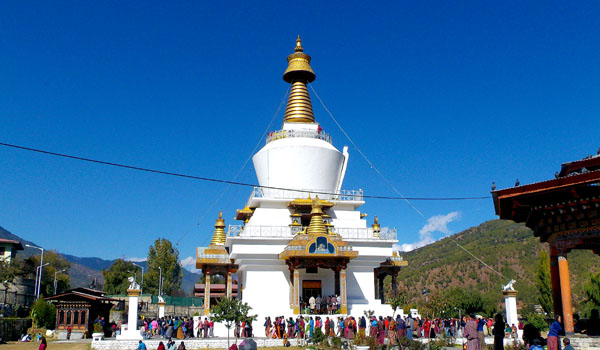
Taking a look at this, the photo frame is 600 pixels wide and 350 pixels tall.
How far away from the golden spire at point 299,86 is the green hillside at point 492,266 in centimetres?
3279

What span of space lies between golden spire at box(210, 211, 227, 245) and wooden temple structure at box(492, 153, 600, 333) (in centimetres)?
2241

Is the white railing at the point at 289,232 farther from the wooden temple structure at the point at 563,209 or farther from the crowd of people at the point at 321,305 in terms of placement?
the wooden temple structure at the point at 563,209

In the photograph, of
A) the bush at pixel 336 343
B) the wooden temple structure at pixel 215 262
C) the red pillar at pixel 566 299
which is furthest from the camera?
the wooden temple structure at pixel 215 262

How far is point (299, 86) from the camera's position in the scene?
1499 inches

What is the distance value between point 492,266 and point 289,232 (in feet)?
171

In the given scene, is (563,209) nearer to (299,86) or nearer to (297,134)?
(297,134)

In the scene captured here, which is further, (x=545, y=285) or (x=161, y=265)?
(x=161, y=265)

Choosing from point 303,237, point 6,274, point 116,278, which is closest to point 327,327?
point 303,237

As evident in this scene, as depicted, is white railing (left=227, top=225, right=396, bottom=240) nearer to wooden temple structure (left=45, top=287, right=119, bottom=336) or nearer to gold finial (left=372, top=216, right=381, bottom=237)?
gold finial (left=372, top=216, right=381, bottom=237)

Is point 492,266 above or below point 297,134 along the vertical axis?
below

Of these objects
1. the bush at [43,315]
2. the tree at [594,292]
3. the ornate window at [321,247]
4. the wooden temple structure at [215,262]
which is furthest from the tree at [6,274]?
the tree at [594,292]

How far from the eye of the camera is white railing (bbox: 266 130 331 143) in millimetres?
35219

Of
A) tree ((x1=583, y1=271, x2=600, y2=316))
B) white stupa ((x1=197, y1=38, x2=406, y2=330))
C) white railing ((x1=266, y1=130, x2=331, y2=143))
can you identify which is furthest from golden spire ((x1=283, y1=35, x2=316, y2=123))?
tree ((x1=583, y1=271, x2=600, y2=316))

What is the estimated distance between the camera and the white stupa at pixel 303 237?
2919 centimetres
